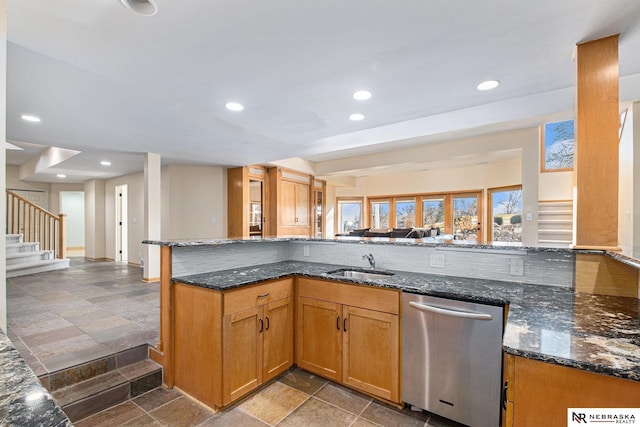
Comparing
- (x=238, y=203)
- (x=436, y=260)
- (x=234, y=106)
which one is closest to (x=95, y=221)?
(x=238, y=203)

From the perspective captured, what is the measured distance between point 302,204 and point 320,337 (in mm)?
5348

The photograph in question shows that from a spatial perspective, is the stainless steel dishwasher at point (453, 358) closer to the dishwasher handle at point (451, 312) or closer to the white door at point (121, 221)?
the dishwasher handle at point (451, 312)

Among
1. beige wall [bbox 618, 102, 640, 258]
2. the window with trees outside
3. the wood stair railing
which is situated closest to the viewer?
beige wall [bbox 618, 102, 640, 258]

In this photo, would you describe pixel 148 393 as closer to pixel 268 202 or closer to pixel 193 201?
pixel 193 201

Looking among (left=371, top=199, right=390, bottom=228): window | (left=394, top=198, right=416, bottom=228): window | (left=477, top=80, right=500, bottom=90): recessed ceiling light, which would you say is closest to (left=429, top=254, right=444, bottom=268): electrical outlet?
(left=477, top=80, right=500, bottom=90): recessed ceiling light

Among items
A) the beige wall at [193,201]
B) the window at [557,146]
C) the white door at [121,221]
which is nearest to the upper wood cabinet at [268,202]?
the beige wall at [193,201]

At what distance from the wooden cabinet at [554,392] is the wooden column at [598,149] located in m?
1.23

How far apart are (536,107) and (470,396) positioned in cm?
297

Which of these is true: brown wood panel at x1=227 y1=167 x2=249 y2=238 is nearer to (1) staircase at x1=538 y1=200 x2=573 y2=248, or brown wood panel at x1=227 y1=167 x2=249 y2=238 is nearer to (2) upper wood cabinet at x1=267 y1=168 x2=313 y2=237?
(2) upper wood cabinet at x1=267 y1=168 x2=313 y2=237

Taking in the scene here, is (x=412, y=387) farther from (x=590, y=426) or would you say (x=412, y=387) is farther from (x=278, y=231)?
(x=278, y=231)

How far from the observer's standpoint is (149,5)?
5.10 feet

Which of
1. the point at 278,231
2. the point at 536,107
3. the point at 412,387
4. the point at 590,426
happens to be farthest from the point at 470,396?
the point at 278,231

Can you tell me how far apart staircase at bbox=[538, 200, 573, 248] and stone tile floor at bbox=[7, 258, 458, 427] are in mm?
4834

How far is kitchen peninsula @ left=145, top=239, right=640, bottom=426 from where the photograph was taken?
0.88 m
